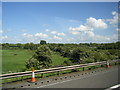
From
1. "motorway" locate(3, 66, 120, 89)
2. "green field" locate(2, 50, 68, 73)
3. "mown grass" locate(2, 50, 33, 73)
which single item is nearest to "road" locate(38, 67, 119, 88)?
"motorway" locate(3, 66, 120, 89)

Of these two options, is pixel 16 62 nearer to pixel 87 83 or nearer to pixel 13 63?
pixel 13 63

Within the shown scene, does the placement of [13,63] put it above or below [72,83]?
below

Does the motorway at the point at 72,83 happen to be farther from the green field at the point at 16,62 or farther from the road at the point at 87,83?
the green field at the point at 16,62

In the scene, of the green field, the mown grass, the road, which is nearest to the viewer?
the road

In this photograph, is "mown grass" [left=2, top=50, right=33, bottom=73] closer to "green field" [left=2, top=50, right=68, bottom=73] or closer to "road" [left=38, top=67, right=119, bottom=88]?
"green field" [left=2, top=50, right=68, bottom=73]

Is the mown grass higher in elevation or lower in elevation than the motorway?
lower

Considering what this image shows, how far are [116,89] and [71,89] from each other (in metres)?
2.54

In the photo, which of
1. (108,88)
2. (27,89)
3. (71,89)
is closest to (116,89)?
(108,88)

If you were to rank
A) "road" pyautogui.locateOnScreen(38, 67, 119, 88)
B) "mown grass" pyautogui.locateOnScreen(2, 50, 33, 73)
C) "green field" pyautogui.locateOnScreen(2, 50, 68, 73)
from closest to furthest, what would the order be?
"road" pyautogui.locateOnScreen(38, 67, 119, 88) < "mown grass" pyautogui.locateOnScreen(2, 50, 33, 73) < "green field" pyautogui.locateOnScreen(2, 50, 68, 73)

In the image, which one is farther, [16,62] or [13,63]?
[16,62]

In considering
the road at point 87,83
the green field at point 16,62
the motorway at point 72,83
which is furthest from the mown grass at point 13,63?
the road at point 87,83

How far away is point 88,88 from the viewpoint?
739 centimetres

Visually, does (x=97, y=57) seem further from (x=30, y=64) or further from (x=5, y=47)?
(x=5, y=47)

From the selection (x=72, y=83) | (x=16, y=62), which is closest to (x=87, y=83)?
(x=72, y=83)
